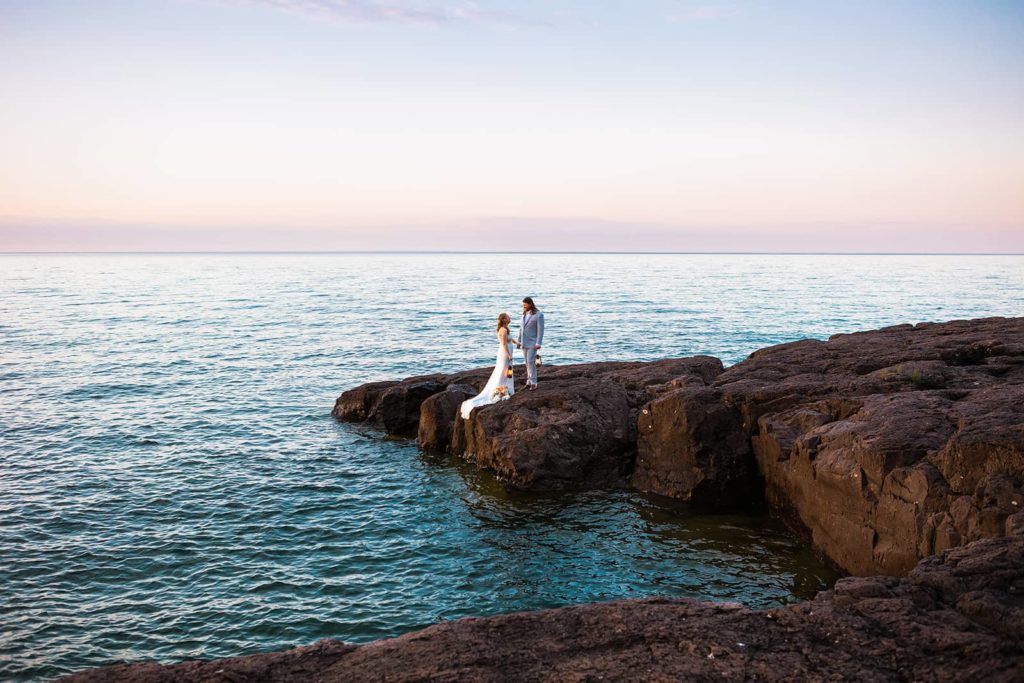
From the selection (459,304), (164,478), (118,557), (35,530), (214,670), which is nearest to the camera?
(214,670)

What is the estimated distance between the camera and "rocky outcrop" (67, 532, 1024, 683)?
7855 millimetres

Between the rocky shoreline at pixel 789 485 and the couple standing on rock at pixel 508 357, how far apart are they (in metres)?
0.86

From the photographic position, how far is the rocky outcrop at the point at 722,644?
786cm

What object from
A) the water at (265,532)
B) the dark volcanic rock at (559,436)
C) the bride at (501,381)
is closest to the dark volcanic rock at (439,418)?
the water at (265,532)

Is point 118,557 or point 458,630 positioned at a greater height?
point 458,630

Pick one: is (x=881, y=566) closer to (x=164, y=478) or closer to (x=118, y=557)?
(x=118, y=557)

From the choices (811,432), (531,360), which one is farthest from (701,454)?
(531,360)

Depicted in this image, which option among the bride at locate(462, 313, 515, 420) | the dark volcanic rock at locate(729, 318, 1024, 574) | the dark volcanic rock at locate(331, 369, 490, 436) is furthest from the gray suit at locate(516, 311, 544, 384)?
the dark volcanic rock at locate(729, 318, 1024, 574)

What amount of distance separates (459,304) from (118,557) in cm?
7395

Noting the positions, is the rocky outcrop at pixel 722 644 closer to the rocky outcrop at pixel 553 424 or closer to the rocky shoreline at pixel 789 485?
the rocky shoreline at pixel 789 485

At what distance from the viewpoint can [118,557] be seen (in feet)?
55.7

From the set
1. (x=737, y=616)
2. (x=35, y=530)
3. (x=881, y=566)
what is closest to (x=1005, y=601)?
(x=737, y=616)

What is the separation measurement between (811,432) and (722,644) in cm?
973

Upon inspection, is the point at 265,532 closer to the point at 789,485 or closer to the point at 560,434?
the point at 560,434
